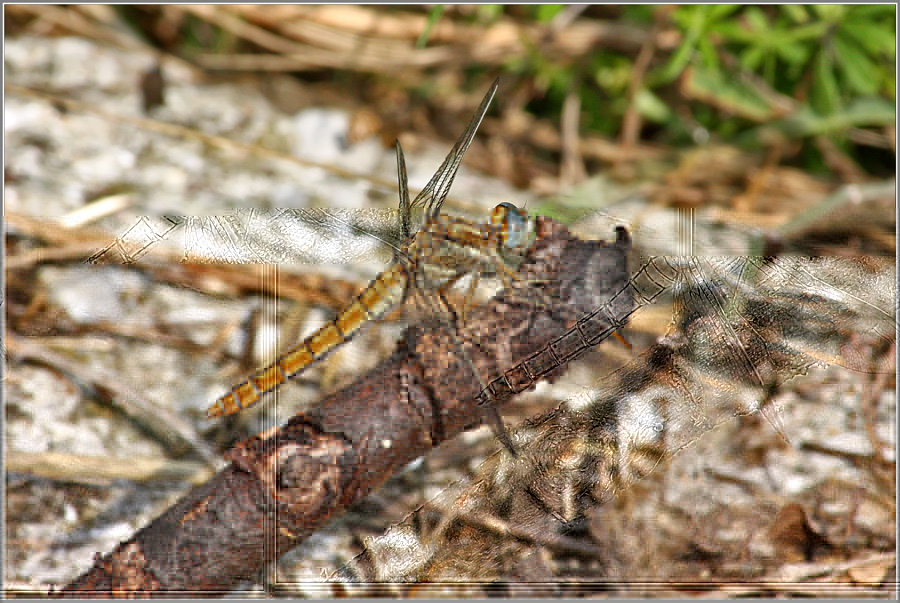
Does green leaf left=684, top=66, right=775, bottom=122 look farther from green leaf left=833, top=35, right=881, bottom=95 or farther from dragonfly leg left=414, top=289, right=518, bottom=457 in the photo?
dragonfly leg left=414, top=289, right=518, bottom=457

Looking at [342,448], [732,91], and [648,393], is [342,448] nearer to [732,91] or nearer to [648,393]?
[648,393]

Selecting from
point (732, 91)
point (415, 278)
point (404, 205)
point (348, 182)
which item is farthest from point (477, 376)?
point (732, 91)

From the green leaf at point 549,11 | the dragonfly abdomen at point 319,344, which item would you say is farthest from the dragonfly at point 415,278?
the green leaf at point 549,11

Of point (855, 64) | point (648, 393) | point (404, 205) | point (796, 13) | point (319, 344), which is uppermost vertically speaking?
point (796, 13)

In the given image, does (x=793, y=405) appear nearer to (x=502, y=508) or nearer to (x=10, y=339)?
(x=502, y=508)

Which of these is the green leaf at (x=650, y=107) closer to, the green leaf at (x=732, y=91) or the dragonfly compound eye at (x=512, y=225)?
the green leaf at (x=732, y=91)

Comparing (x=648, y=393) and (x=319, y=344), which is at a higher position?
(x=319, y=344)
